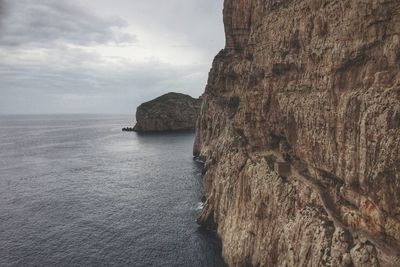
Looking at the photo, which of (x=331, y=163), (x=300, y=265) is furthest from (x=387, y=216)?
(x=300, y=265)

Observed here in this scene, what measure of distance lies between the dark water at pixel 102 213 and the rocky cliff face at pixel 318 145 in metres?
11.5

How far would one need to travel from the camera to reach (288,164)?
49.5 metres

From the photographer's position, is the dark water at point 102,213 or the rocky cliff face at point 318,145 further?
the dark water at point 102,213

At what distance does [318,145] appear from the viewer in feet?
131

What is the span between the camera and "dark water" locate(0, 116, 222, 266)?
200 ft

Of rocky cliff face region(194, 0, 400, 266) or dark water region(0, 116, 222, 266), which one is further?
dark water region(0, 116, 222, 266)

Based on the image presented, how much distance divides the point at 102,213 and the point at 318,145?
60.0 meters

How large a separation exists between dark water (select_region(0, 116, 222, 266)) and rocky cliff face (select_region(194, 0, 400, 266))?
11548 millimetres

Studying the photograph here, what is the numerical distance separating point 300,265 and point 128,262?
109 feet

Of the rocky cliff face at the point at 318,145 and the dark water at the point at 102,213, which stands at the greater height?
the rocky cliff face at the point at 318,145

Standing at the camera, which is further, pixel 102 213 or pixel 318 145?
Result: pixel 102 213

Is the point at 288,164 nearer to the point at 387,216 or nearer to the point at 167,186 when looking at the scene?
the point at 387,216

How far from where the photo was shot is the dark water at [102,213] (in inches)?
2397

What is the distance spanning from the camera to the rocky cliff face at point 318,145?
29.3 m
